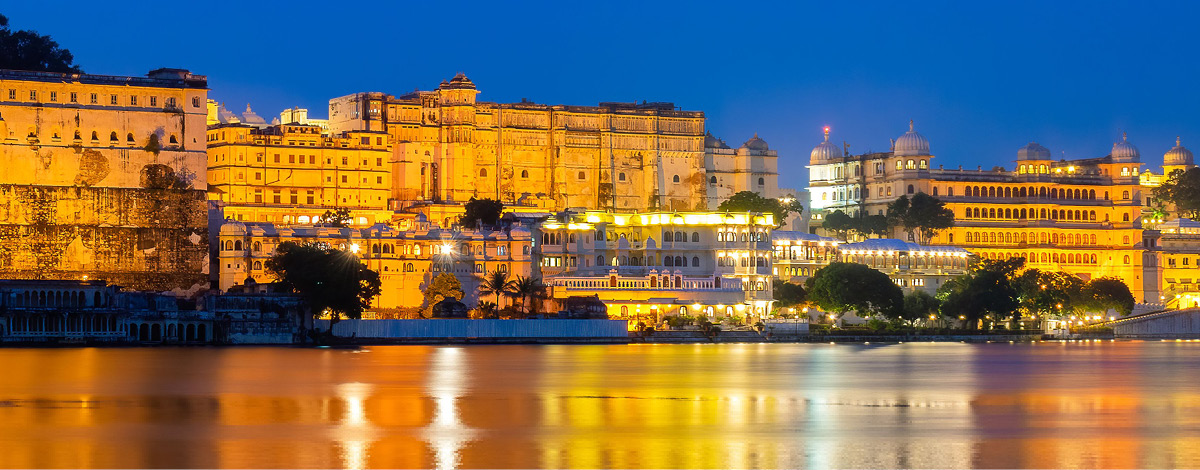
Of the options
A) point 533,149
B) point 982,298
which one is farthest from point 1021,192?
point 533,149

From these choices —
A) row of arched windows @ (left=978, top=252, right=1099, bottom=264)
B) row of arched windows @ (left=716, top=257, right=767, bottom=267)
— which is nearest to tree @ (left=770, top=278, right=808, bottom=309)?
row of arched windows @ (left=716, top=257, right=767, bottom=267)

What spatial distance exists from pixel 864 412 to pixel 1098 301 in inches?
2637

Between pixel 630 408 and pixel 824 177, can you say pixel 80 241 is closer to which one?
pixel 630 408

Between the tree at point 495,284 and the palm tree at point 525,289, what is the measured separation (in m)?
0.37

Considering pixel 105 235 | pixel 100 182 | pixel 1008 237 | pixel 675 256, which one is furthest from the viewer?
pixel 1008 237

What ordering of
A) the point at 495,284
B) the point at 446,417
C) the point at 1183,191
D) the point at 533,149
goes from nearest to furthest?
the point at 446,417 → the point at 495,284 → the point at 533,149 → the point at 1183,191

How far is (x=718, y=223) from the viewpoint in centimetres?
10081

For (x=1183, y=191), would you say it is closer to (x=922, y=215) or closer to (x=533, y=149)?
(x=922, y=215)

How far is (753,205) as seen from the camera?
378 feet

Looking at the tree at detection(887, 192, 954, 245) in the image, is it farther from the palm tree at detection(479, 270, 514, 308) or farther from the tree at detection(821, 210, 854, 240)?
the palm tree at detection(479, 270, 514, 308)

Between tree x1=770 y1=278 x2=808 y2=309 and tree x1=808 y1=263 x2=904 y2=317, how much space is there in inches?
103

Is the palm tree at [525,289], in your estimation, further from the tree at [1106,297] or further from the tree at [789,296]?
the tree at [1106,297]

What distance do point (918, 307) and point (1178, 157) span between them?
64201mm

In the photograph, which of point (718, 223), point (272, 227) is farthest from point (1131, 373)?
point (272, 227)
